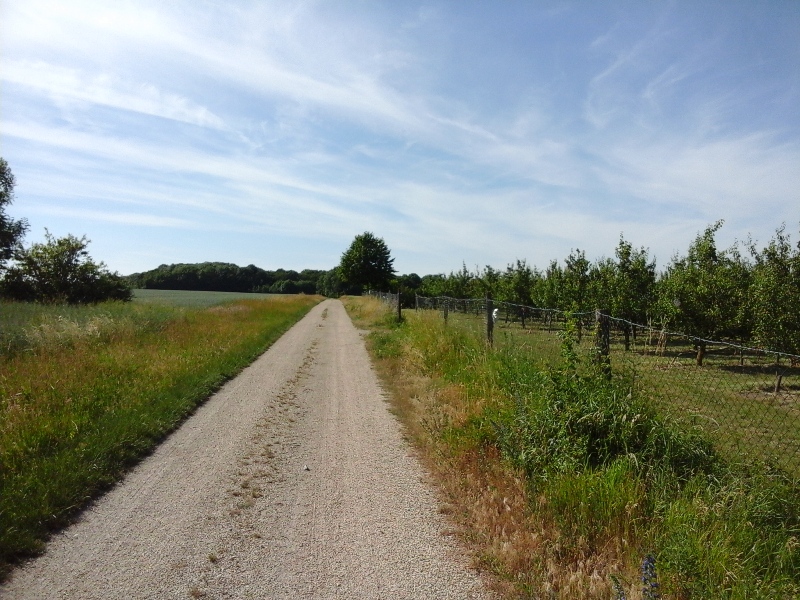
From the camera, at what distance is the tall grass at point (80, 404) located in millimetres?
4348

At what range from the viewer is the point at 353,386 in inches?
411

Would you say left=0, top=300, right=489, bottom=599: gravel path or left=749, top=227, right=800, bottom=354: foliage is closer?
left=0, top=300, right=489, bottom=599: gravel path

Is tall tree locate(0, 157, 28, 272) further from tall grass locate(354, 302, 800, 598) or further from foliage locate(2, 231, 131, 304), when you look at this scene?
tall grass locate(354, 302, 800, 598)

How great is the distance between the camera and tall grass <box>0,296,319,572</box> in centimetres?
435

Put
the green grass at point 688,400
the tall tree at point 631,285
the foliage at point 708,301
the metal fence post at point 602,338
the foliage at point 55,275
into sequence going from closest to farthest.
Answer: the green grass at point 688,400
the metal fence post at point 602,338
the foliage at point 708,301
the tall tree at point 631,285
the foliage at point 55,275

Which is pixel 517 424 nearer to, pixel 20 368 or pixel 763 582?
pixel 763 582

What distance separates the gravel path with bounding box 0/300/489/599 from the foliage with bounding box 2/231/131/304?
2501 centimetres

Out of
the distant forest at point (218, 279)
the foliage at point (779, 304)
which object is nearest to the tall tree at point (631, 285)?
the foliage at point (779, 304)

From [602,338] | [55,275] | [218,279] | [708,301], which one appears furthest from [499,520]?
[218,279]

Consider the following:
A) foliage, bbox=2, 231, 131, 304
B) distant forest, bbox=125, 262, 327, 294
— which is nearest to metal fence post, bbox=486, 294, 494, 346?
foliage, bbox=2, 231, 131, 304

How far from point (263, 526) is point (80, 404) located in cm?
422

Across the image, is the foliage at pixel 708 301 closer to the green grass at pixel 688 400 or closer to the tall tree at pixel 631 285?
the tall tree at pixel 631 285

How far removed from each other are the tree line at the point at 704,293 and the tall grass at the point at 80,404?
6634 mm

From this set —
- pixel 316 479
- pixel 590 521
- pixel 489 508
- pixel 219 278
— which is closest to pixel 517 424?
pixel 489 508
